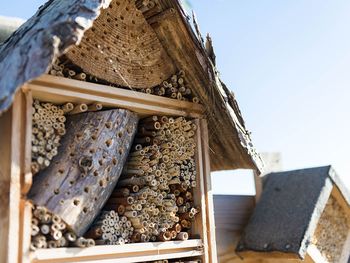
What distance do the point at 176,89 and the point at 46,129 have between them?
0.50 meters

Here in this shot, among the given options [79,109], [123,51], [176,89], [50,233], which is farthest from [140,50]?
[50,233]

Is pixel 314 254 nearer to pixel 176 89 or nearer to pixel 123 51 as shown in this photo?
pixel 176 89

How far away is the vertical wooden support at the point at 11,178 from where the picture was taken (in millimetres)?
1118

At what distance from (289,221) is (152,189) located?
2.88ft

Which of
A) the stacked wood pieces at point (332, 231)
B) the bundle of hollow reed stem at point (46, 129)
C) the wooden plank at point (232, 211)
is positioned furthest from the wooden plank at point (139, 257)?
the stacked wood pieces at point (332, 231)

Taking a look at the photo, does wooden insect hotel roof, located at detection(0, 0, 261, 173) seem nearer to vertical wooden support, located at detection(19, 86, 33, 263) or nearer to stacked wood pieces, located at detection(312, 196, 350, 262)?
vertical wooden support, located at detection(19, 86, 33, 263)

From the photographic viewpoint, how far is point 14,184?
115cm

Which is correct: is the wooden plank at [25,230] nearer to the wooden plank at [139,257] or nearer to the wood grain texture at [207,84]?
the wooden plank at [139,257]

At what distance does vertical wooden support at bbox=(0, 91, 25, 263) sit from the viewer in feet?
3.67

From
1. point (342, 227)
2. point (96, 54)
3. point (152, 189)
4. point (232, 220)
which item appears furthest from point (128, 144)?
point (342, 227)

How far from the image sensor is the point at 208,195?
161cm

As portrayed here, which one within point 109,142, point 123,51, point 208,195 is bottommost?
point 208,195

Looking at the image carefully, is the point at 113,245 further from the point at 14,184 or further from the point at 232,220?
the point at 232,220

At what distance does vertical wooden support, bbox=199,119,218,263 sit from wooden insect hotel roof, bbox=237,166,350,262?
551 mm
